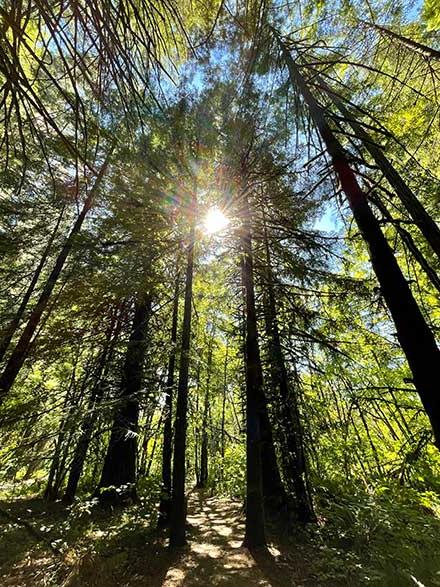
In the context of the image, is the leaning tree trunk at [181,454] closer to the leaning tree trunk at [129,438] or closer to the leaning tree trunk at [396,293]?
the leaning tree trunk at [129,438]

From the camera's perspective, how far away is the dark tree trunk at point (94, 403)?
170 inches

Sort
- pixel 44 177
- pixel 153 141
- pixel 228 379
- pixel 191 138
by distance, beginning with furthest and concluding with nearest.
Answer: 1. pixel 228 379
2. pixel 44 177
3. pixel 191 138
4. pixel 153 141

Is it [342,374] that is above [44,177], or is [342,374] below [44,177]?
below

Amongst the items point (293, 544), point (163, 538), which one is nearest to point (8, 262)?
point (163, 538)

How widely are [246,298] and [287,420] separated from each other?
258 cm

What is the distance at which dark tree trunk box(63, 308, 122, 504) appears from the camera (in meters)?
4.31

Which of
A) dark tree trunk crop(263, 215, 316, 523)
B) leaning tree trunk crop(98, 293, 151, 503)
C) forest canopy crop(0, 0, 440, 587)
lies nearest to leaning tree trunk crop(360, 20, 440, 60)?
forest canopy crop(0, 0, 440, 587)

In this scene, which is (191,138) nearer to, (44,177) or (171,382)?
(44,177)

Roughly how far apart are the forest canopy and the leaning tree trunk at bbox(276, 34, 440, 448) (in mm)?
29

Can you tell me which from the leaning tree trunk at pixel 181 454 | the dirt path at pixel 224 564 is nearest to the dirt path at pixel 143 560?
the dirt path at pixel 224 564

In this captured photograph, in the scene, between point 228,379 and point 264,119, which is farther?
point 228,379

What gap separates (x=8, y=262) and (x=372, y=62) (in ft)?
23.4

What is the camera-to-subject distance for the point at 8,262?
6109 mm

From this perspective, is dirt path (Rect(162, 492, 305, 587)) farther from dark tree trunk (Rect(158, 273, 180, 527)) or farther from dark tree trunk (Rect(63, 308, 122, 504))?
dark tree trunk (Rect(63, 308, 122, 504))
